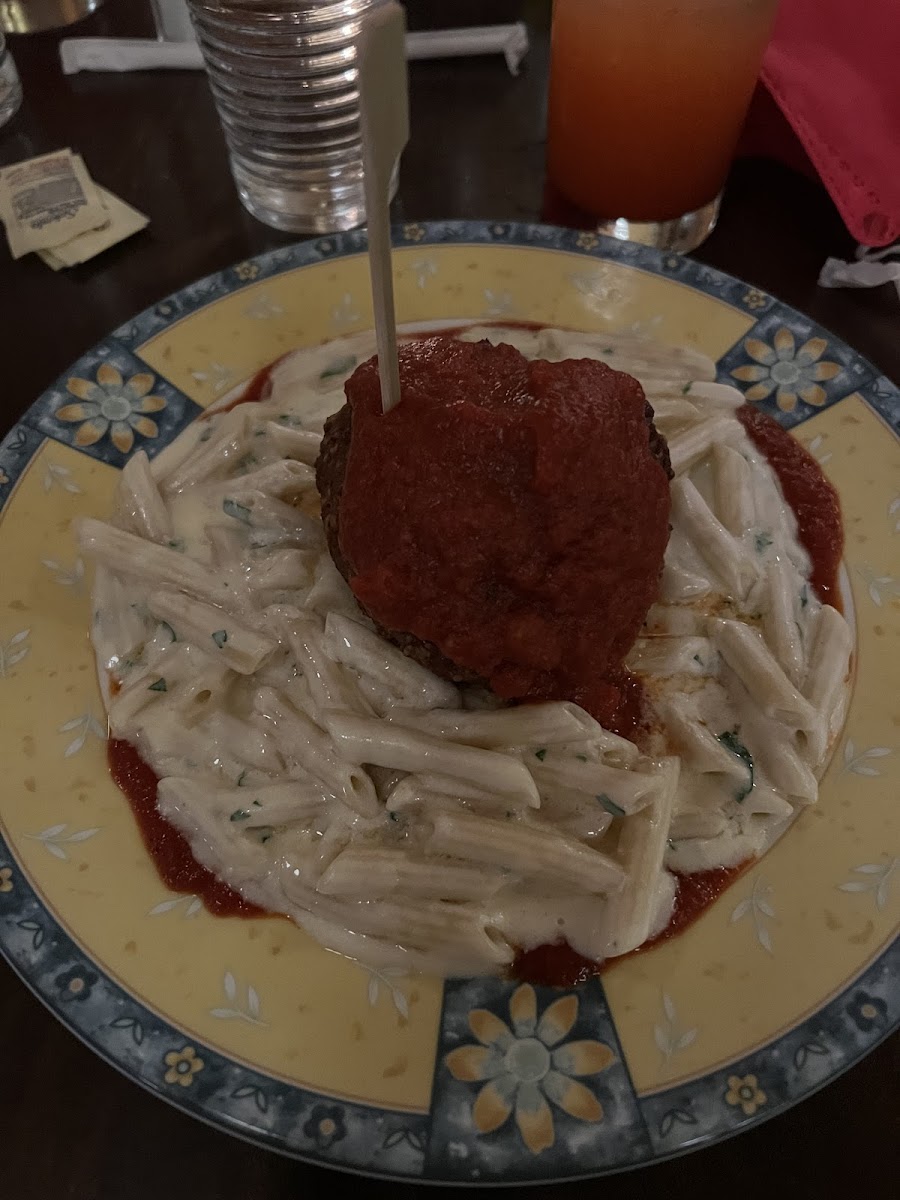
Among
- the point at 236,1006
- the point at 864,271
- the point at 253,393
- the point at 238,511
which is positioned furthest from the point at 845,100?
the point at 236,1006

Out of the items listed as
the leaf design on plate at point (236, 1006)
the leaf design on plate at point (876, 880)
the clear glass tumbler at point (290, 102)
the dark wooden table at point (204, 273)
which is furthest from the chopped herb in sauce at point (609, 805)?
the clear glass tumbler at point (290, 102)

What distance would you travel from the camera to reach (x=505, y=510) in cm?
165

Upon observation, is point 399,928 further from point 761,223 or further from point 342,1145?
point 761,223

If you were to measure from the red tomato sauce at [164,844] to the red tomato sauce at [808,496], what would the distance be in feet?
4.99

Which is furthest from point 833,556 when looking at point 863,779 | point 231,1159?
point 231,1159

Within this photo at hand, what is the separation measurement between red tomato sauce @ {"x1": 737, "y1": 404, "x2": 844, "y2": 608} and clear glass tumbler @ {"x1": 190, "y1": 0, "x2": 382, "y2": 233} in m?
1.36

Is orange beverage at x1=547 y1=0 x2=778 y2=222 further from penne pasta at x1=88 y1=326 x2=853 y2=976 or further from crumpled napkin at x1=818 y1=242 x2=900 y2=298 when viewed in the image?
→ penne pasta at x1=88 y1=326 x2=853 y2=976

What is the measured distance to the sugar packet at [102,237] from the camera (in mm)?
2949

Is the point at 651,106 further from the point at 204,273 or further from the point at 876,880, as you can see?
the point at 876,880

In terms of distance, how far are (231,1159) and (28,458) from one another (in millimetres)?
1673

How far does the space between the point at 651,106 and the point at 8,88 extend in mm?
2553

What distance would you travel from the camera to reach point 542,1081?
151 cm

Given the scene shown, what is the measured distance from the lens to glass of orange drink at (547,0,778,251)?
2.43 m

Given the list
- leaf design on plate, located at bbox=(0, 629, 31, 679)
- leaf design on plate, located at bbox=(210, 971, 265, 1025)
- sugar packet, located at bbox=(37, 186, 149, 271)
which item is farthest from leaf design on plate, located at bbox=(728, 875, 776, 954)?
sugar packet, located at bbox=(37, 186, 149, 271)
